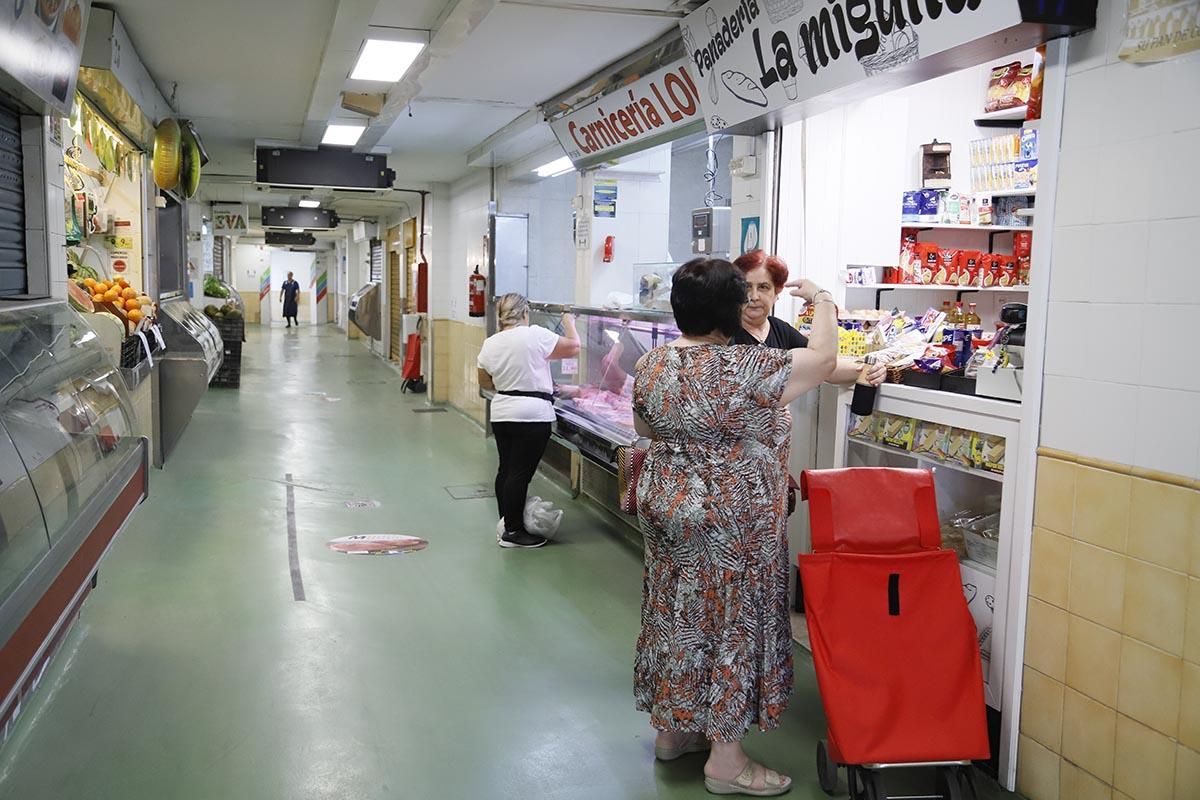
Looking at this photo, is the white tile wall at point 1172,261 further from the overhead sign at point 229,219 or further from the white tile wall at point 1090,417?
the overhead sign at point 229,219

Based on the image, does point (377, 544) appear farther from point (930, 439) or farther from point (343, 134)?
point (343, 134)

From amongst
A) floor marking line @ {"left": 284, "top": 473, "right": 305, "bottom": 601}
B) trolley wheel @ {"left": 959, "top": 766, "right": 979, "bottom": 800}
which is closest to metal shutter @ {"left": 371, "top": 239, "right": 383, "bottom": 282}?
floor marking line @ {"left": 284, "top": 473, "right": 305, "bottom": 601}

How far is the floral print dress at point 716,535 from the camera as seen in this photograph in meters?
2.85

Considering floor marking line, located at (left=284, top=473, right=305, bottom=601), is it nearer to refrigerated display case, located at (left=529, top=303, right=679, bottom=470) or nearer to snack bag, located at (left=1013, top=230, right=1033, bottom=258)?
refrigerated display case, located at (left=529, top=303, right=679, bottom=470)

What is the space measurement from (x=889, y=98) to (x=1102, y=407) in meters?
2.41

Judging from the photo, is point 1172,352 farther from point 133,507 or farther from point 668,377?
point 133,507

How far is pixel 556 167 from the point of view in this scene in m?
8.62

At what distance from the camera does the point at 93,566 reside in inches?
113

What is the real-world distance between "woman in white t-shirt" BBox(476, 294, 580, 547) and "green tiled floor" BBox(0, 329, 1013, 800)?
289 millimetres

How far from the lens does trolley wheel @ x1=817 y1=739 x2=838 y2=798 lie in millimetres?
3031

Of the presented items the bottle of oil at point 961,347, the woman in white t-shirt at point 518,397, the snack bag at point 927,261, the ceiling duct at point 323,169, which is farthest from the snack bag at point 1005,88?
the ceiling duct at point 323,169

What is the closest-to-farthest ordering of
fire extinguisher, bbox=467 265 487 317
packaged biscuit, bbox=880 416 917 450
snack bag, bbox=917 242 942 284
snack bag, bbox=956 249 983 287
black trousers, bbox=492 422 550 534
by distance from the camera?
1. packaged biscuit, bbox=880 416 917 450
2. snack bag, bbox=917 242 942 284
3. snack bag, bbox=956 249 983 287
4. black trousers, bbox=492 422 550 534
5. fire extinguisher, bbox=467 265 487 317

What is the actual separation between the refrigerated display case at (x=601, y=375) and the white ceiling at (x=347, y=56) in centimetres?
153

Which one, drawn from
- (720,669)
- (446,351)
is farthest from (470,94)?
(446,351)
